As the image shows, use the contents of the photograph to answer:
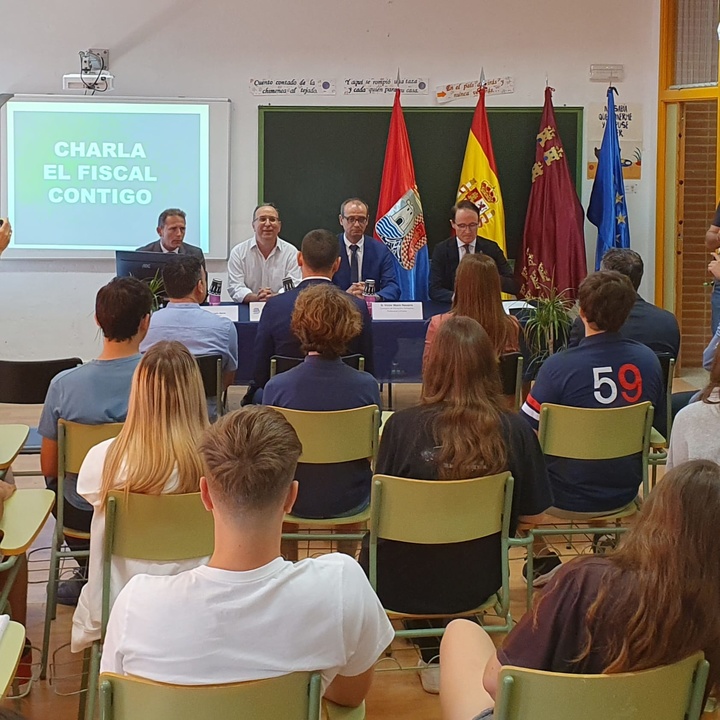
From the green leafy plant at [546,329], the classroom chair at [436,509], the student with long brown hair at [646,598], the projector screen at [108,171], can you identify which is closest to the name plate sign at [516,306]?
the green leafy plant at [546,329]

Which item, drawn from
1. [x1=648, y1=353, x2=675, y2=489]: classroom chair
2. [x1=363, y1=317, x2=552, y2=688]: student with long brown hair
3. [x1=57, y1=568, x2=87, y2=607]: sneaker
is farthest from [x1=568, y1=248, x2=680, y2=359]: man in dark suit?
[x1=57, y1=568, x2=87, y2=607]: sneaker

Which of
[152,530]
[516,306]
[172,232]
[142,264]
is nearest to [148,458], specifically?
[152,530]

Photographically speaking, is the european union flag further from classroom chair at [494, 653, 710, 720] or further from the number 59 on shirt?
classroom chair at [494, 653, 710, 720]

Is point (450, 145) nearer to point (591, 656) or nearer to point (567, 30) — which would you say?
point (567, 30)

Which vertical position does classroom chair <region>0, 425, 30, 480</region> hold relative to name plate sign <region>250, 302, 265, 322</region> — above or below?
below

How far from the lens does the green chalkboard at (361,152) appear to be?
7.23m

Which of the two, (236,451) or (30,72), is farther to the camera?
(30,72)

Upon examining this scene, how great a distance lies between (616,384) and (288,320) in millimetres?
1556

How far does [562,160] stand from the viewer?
23.4 feet

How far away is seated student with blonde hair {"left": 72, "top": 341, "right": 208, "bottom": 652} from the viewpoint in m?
2.39

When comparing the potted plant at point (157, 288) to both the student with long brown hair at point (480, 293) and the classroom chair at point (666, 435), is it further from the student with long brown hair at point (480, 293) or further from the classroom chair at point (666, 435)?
the classroom chair at point (666, 435)

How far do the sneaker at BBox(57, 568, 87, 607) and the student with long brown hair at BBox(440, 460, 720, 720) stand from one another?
220cm

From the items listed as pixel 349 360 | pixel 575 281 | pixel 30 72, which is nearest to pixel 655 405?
pixel 349 360

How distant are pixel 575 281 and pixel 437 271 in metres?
1.39
